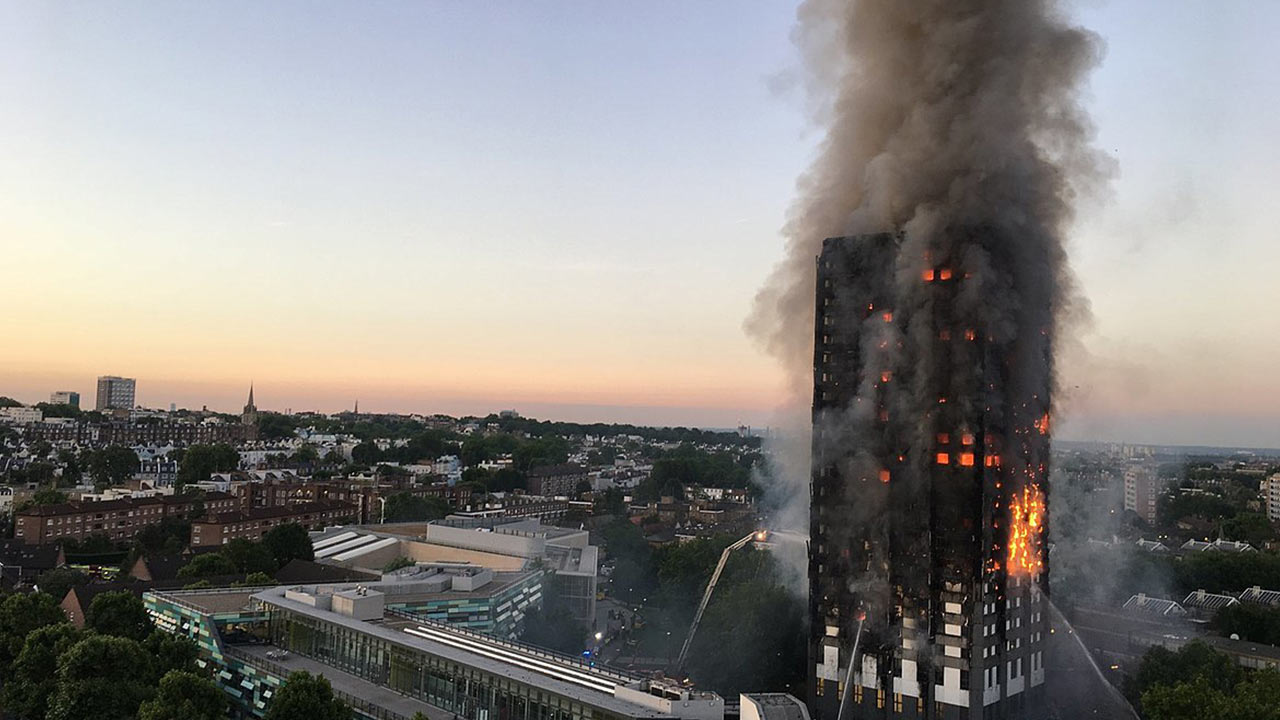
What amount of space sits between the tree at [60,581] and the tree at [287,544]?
42.5 ft

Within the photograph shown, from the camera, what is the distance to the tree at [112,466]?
481 ft

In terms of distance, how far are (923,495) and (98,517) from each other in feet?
294

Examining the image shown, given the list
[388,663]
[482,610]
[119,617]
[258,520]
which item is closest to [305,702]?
[388,663]

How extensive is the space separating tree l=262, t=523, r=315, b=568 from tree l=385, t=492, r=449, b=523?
3111 centimetres

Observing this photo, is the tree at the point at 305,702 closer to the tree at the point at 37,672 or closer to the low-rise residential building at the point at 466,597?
the tree at the point at 37,672

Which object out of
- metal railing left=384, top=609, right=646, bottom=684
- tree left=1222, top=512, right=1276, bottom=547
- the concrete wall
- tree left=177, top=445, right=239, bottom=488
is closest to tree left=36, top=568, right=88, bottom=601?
the concrete wall

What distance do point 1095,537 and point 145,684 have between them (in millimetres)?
87827

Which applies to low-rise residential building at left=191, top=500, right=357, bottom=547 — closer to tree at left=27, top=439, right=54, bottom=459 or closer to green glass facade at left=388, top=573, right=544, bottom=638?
green glass facade at left=388, top=573, right=544, bottom=638

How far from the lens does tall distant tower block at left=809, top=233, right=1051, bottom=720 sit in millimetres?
42500

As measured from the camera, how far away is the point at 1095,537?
9844cm

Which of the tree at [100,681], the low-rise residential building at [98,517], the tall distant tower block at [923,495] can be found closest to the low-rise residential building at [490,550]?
the tall distant tower block at [923,495]

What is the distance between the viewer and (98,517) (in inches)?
3986

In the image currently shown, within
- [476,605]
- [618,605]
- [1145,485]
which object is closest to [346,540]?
[618,605]

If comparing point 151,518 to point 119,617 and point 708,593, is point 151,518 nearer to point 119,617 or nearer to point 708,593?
point 119,617
